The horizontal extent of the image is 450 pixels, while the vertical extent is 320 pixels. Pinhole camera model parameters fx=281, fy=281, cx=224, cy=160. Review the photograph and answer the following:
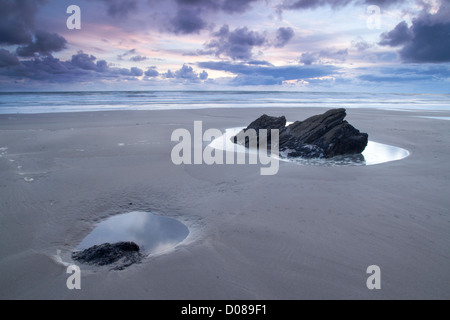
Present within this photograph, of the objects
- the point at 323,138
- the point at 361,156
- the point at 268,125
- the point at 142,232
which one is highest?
the point at 268,125

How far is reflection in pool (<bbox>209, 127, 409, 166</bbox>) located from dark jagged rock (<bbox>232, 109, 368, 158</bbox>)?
29cm

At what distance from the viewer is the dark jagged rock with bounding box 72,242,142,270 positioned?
3.08 meters

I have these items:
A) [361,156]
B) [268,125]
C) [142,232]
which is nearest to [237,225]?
[142,232]

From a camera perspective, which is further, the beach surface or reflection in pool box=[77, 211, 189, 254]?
reflection in pool box=[77, 211, 189, 254]

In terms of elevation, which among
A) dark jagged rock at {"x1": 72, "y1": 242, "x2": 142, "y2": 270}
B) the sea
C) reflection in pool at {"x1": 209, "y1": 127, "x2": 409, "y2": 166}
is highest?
the sea

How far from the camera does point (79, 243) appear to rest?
3.54m

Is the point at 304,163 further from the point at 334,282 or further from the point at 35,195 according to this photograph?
the point at 35,195

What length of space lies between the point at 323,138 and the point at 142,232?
6169mm

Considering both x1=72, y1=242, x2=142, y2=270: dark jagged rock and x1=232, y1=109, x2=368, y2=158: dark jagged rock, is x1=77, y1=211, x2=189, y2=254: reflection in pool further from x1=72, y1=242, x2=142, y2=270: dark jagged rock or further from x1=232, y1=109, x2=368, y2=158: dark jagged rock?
x1=232, y1=109, x2=368, y2=158: dark jagged rock

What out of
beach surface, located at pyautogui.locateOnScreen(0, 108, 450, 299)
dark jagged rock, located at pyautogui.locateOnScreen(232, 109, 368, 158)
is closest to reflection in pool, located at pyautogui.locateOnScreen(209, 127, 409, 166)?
dark jagged rock, located at pyautogui.locateOnScreen(232, 109, 368, 158)

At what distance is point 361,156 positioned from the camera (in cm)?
789

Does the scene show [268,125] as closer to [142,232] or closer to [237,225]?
[237,225]

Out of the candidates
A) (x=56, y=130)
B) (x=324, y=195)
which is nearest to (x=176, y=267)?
(x=324, y=195)
